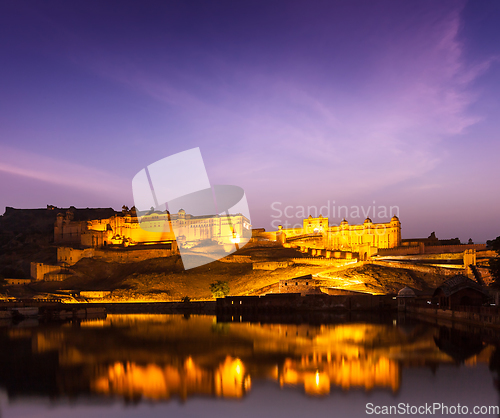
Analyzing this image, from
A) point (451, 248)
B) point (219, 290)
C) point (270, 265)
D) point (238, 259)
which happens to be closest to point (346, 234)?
point (451, 248)

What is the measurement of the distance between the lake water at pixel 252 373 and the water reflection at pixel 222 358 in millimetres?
53

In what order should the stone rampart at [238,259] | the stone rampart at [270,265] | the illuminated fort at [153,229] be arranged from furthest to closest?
the illuminated fort at [153,229]
the stone rampart at [238,259]
the stone rampart at [270,265]

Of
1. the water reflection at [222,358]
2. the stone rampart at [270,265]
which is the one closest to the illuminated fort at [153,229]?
the stone rampart at [270,265]

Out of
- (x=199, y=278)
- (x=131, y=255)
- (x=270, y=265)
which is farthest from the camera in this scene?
(x=131, y=255)

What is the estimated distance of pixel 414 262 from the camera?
2318 inches

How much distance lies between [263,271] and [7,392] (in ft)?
140

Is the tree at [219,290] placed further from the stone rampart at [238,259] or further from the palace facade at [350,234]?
the palace facade at [350,234]

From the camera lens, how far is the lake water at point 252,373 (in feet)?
43.9

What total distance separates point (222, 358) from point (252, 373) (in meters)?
3.37

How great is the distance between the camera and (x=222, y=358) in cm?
2036

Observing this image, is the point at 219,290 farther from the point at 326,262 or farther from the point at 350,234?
the point at 350,234

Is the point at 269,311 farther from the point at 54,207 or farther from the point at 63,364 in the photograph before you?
the point at 54,207

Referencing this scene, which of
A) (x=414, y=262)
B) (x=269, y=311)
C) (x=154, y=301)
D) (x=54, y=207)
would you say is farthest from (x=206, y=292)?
(x=54, y=207)

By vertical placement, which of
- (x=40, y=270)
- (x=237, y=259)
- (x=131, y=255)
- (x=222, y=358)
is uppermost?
(x=131, y=255)
